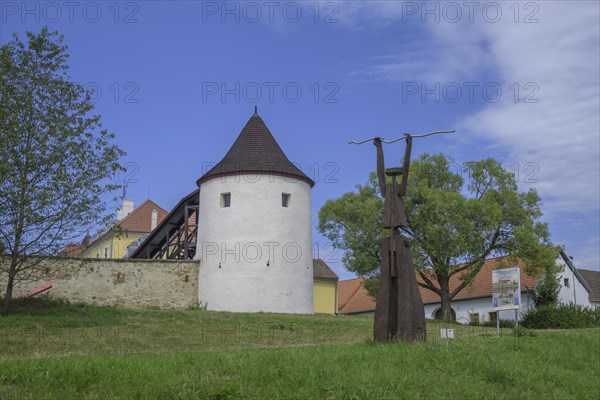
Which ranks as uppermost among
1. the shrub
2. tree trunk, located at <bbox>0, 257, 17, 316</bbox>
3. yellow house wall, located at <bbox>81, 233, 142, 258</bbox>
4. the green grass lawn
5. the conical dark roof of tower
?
the conical dark roof of tower

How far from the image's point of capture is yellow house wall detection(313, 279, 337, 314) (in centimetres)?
5059

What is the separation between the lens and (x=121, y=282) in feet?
96.5

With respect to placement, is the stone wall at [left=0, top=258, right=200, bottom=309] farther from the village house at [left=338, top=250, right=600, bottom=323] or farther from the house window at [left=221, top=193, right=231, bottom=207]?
the village house at [left=338, top=250, right=600, bottom=323]

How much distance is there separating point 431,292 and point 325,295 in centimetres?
750

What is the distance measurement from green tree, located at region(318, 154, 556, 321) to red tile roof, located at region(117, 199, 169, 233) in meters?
23.2

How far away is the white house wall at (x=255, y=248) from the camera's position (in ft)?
101

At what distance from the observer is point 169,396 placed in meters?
8.41

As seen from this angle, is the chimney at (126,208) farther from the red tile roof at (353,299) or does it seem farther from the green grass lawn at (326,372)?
the green grass lawn at (326,372)

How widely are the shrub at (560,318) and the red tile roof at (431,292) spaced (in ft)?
11.7

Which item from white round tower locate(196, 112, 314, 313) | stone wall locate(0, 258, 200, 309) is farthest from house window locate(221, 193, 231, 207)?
stone wall locate(0, 258, 200, 309)

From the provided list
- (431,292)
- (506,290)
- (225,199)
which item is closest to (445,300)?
(225,199)

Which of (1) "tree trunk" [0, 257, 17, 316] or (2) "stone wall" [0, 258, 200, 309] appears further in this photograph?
(2) "stone wall" [0, 258, 200, 309]

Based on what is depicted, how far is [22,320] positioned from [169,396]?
13181 mm

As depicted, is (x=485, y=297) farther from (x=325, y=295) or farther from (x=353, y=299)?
(x=353, y=299)
